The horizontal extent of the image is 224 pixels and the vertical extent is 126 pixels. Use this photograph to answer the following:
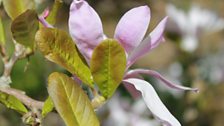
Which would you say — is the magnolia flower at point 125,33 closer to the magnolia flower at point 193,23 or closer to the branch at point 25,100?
the branch at point 25,100

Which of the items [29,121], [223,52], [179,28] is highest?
[29,121]

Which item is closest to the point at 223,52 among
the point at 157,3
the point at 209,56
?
the point at 209,56

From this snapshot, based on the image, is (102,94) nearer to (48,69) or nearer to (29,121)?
(29,121)

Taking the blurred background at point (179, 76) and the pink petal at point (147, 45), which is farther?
the blurred background at point (179, 76)

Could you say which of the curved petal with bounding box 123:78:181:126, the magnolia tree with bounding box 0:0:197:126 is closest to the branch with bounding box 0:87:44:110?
the magnolia tree with bounding box 0:0:197:126

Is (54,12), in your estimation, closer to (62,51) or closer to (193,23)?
(62,51)

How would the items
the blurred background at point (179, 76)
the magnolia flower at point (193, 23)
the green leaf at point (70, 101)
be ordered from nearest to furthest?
1. the green leaf at point (70, 101)
2. the blurred background at point (179, 76)
3. the magnolia flower at point (193, 23)

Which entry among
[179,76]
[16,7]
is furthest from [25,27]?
[179,76]

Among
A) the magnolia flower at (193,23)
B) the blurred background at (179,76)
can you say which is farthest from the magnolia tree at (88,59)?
the magnolia flower at (193,23)
